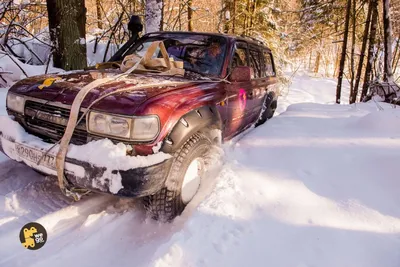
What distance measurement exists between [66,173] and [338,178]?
2.35m

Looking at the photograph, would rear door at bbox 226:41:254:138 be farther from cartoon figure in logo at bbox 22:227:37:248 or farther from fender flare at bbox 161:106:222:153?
cartoon figure in logo at bbox 22:227:37:248

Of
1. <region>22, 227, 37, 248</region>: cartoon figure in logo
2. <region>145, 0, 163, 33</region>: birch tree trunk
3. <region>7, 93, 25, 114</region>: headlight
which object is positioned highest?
<region>145, 0, 163, 33</region>: birch tree trunk

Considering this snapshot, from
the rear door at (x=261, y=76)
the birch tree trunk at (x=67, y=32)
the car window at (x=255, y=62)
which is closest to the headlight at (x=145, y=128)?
the rear door at (x=261, y=76)

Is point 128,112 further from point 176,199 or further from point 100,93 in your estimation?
point 176,199

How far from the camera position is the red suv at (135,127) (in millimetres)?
1795

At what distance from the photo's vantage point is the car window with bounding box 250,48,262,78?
13.0 feet

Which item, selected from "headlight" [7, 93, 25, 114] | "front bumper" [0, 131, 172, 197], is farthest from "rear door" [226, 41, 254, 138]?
"headlight" [7, 93, 25, 114]

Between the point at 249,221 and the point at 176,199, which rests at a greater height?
the point at 176,199

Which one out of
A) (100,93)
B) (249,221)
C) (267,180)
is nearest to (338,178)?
(267,180)

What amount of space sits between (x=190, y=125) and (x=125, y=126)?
21.6 inches

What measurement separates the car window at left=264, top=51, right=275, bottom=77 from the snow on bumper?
3.32 metres

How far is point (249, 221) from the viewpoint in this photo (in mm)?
2088

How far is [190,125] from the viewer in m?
2.16

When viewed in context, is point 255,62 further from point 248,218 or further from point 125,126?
point 125,126
